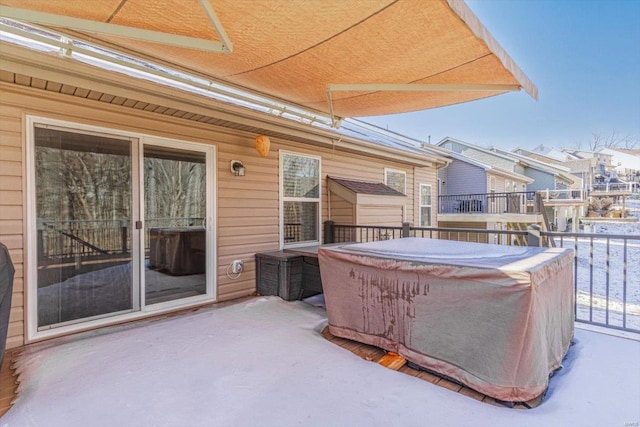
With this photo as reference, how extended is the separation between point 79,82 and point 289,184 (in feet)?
9.55

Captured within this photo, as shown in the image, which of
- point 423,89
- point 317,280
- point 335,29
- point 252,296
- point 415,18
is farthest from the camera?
point 252,296

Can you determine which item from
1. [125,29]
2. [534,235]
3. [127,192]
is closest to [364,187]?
[534,235]

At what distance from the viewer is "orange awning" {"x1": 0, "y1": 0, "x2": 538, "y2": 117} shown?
1.86 metres

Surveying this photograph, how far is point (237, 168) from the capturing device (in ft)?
14.6

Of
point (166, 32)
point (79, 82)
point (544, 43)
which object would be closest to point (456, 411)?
point (166, 32)

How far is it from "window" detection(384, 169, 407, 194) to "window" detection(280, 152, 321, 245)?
2.13 meters

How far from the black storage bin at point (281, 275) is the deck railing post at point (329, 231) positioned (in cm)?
130

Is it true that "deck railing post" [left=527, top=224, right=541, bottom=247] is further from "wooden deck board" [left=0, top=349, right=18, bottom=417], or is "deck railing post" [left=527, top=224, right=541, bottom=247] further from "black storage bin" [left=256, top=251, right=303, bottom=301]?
"wooden deck board" [left=0, top=349, right=18, bottom=417]

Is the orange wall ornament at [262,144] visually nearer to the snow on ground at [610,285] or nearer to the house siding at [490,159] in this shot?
the snow on ground at [610,285]

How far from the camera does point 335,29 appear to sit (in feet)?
6.81

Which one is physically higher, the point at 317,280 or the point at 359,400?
the point at 317,280

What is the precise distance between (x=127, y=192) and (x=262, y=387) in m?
2.51

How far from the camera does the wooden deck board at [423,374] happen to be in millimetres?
2068

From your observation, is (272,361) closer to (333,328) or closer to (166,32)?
(333,328)
